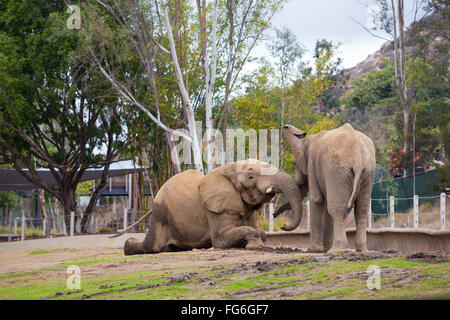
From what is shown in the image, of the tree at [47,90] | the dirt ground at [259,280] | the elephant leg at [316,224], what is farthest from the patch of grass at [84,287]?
the tree at [47,90]

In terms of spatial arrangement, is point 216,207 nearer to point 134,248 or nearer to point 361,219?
point 134,248

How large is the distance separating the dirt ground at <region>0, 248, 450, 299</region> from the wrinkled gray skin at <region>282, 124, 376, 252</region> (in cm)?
149

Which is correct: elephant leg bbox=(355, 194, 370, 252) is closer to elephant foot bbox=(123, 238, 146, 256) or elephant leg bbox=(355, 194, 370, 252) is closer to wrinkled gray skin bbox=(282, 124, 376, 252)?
wrinkled gray skin bbox=(282, 124, 376, 252)

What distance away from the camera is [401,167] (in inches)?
1286

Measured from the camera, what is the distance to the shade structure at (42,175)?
32.0m

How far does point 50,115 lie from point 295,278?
84.8ft

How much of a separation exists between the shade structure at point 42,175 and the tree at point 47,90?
92 cm

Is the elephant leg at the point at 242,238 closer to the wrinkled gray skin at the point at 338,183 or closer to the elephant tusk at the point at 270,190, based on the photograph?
the elephant tusk at the point at 270,190

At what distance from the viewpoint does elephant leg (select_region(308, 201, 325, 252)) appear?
10.0 m

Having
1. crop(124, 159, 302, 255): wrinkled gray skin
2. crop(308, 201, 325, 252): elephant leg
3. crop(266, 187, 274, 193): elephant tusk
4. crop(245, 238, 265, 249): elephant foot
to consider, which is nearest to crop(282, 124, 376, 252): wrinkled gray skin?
crop(308, 201, 325, 252): elephant leg

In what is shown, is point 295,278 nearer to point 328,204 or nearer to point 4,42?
point 328,204
